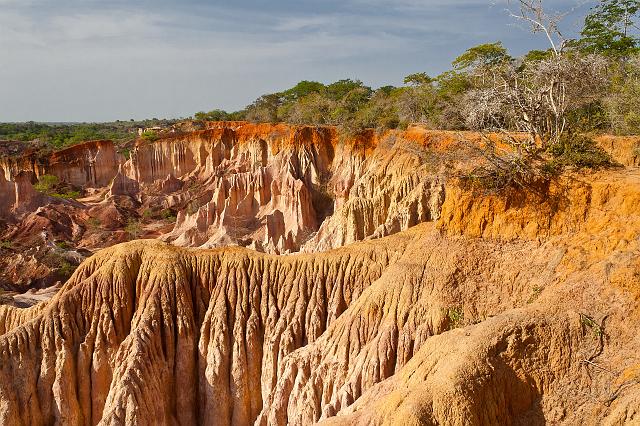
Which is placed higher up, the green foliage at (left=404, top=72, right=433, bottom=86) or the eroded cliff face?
the green foliage at (left=404, top=72, right=433, bottom=86)

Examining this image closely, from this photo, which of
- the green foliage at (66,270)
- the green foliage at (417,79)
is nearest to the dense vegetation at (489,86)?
the green foliage at (417,79)

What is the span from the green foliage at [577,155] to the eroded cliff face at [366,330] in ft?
1.55

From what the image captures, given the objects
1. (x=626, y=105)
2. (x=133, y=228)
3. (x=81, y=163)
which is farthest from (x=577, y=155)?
(x=81, y=163)

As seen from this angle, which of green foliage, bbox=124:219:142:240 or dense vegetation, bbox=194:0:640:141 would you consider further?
green foliage, bbox=124:219:142:240

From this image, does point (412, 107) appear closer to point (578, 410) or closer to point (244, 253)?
point (244, 253)

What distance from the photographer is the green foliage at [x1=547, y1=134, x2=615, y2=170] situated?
13508 mm

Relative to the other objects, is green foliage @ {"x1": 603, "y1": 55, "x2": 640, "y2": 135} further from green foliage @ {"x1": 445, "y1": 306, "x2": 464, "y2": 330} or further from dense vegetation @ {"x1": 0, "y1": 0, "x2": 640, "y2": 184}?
green foliage @ {"x1": 445, "y1": 306, "x2": 464, "y2": 330}

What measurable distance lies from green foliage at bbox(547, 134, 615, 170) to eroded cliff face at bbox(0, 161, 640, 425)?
0.47 m

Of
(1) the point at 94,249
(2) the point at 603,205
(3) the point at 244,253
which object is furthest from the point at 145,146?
(2) the point at 603,205

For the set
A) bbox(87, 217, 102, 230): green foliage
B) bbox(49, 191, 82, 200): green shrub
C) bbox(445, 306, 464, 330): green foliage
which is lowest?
bbox(87, 217, 102, 230): green foliage

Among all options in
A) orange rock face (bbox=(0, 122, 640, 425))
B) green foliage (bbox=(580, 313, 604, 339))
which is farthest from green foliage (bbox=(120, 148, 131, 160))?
green foliage (bbox=(580, 313, 604, 339))

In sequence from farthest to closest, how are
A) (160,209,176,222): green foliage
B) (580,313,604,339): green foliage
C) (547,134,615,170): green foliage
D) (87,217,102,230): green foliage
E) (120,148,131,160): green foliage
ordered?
(120,148,131,160): green foliage → (160,209,176,222): green foliage → (87,217,102,230): green foliage → (547,134,615,170): green foliage → (580,313,604,339): green foliage

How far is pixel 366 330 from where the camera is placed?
1476 centimetres

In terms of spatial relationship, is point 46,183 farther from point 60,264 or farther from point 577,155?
point 577,155
